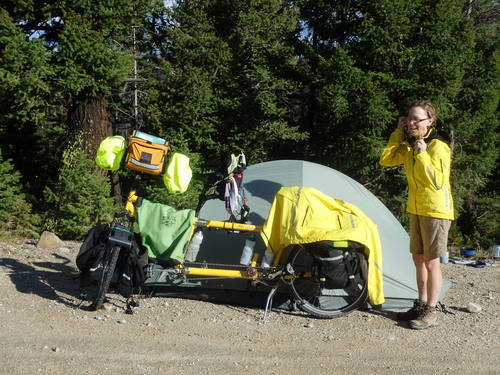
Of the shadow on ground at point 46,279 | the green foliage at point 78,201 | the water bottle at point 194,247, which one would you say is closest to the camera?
the water bottle at point 194,247

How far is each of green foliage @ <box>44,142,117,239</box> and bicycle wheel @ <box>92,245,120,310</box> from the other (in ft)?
14.1

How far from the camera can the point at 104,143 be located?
4.98m

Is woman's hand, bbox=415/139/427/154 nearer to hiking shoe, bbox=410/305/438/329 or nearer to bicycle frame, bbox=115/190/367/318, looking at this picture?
bicycle frame, bbox=115/190/367/318

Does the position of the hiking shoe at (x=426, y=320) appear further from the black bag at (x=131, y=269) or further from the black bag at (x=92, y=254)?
the black bag at (x=92, y=254)

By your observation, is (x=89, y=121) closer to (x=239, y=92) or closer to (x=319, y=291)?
(x=239, y=92)

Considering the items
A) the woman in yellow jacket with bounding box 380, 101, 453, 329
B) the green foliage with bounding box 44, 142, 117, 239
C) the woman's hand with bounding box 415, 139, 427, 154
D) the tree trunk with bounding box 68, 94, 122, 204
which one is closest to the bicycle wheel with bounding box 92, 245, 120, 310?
the woman in yellow jacket with bounding box 380, 101, 453, 329

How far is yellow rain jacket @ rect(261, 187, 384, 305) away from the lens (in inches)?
193

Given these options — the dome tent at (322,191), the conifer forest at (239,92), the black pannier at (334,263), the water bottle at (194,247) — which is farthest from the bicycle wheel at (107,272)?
the conifer forest at (239,92)

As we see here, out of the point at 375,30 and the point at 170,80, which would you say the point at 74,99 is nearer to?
the point at 170,80

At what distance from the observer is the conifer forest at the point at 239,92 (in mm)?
9469

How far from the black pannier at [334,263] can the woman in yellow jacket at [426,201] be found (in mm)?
590

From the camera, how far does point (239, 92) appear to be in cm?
1120

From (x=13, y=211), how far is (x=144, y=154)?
5626 millimetres

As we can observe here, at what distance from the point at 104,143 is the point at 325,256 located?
2.32 metres
